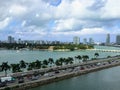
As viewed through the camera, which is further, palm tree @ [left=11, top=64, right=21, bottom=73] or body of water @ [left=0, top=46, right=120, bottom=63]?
body of water @ [left=0, top=46, right=120, bottom=63]

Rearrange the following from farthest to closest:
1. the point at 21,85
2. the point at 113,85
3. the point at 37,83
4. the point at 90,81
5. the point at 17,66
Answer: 1. the point at 17,66
2. the point at 90,81
3. the point at 113,85
4. the point at 37,83
5. the point at 21,85

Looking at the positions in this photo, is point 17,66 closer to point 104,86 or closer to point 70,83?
point 70,83

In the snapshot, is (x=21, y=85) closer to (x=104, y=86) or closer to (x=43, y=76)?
(x=43, y=76)

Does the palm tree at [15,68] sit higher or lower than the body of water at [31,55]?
higher

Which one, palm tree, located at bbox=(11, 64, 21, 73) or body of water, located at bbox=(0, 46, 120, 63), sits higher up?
palm tree, located at bbox=(11, 64, 21, 73)

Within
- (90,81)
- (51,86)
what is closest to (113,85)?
(90,81)

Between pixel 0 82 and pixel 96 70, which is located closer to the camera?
pixel 0 82

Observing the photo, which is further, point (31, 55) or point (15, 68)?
point (31, 55)

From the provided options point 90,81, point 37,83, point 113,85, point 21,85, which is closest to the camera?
point 21,85

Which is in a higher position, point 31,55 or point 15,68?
point 15,68

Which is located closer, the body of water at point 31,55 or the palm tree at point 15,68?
the palm tree at point 15,68
